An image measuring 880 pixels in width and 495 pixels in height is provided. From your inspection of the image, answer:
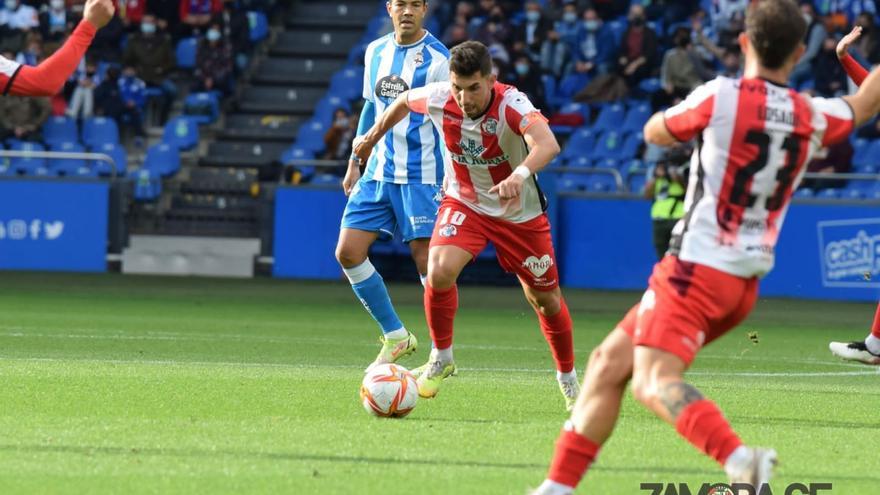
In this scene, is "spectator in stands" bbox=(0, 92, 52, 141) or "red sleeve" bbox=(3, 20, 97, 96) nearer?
"red sleeve" bbox=(3, 20, 97, 96)

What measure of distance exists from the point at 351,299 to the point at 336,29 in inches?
403

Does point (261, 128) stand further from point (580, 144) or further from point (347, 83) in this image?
Answer: point (580, 144)

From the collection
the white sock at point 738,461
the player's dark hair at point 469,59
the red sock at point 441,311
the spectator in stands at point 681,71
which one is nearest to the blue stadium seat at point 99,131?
the spectator in stands at point 681,71

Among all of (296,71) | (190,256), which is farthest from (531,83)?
Result: (296,71)

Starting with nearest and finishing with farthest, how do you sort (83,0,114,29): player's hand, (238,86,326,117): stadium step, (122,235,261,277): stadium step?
(83,0,114,29): player's hand
(122,235,261,277): stadium step
(238,86,326,117): stadium step

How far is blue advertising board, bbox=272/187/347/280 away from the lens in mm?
22156

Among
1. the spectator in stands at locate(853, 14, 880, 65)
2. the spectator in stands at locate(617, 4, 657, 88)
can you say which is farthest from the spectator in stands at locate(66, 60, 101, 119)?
the spectator in stands at locate(853, 14, 880, 65)

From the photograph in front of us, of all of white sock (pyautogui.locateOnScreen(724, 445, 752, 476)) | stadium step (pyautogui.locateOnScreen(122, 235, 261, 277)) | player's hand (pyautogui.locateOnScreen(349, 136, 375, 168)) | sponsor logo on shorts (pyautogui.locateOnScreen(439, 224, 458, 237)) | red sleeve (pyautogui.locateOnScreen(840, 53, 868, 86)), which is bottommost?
stadium step (pyautogui.locateOnScreen(122, 235, 261, 277))

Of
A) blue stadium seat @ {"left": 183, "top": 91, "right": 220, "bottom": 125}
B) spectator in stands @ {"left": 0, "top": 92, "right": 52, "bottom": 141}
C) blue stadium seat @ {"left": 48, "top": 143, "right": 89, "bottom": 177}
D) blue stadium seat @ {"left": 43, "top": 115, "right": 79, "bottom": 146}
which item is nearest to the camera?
blue stadium seat @ {"left": 48, "top": 143, "right": 89, "bottom": 177}

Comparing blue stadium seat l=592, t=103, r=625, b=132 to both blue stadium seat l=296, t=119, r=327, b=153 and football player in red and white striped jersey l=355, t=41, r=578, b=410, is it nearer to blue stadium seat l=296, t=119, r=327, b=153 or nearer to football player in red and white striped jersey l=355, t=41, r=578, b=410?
blue stadium seat l=296, t=119, r=327, b=153

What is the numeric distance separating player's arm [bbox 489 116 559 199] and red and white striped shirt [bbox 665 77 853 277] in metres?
1.75

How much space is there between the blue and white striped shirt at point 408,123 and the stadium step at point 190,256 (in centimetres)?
1245

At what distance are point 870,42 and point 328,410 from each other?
15997 mm

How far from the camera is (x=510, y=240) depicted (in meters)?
9.02
